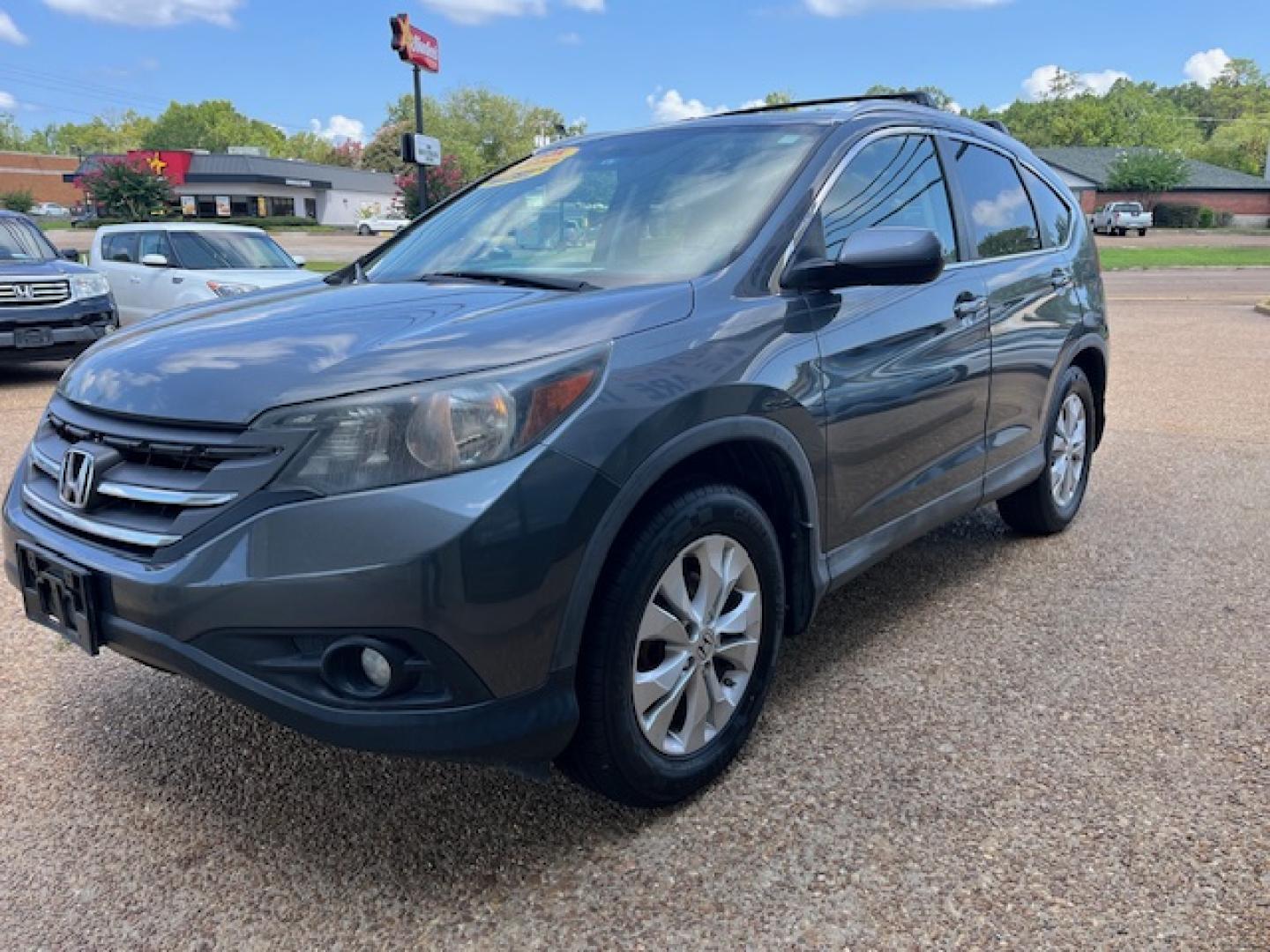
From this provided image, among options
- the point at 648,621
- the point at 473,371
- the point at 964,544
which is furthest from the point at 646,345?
the point at 964,544

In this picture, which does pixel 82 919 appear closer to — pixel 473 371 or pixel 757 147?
pixel 473 371

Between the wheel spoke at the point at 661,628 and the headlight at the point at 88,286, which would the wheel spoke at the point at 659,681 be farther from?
the headlight at the point at 88,286

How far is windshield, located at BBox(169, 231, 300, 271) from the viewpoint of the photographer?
10.5m

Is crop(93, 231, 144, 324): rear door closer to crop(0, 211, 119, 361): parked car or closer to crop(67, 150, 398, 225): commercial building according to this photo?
crop(0, 211, 119, 361): parked car

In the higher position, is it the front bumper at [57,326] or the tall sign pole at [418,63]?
the tall sign pole at [418,63]

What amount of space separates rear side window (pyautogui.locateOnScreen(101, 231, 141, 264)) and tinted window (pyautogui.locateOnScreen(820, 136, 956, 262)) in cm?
952

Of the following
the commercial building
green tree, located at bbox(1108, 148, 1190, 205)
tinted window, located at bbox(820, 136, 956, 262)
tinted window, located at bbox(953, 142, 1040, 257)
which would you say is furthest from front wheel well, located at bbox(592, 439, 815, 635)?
green tree, located at bbox(1108, 148, 1190, 205)

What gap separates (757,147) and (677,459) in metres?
1.32

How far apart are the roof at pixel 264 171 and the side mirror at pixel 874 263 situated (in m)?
78.7

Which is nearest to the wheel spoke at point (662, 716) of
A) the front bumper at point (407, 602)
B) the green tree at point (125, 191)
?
the front bumper at point (407, 602)

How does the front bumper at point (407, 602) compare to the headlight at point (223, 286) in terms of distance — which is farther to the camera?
the headlight at point (223, 286)

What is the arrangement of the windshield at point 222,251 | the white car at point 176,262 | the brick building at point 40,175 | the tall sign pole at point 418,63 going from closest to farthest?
the white car at point 176,262, the windshield at point 222,251, the tall sign pole at point 418,63, the brick building at point 40,175

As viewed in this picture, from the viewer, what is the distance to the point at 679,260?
2.84 m

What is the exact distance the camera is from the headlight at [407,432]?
2.08m
